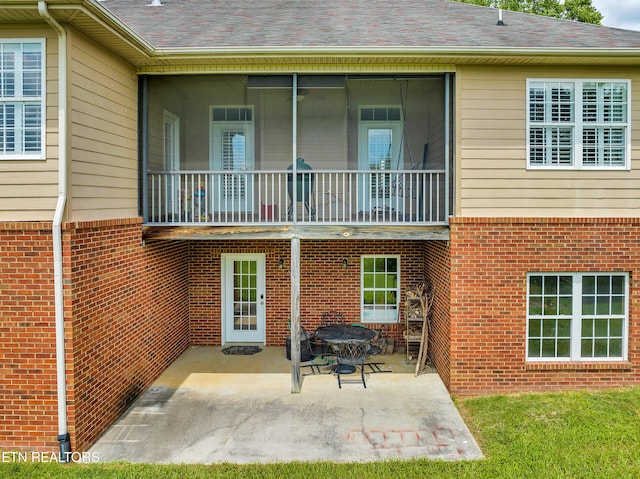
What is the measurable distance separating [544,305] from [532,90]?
3.60m

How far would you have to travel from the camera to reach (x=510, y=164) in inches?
300

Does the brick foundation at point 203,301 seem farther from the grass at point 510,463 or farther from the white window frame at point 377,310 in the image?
the grass at point 510,463

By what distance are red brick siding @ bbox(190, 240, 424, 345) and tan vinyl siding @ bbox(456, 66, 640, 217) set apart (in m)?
2.94

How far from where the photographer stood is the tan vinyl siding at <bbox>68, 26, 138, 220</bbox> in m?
6.07

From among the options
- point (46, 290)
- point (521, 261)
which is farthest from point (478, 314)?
point (46, 290)

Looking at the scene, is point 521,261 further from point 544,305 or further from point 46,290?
point 46,290

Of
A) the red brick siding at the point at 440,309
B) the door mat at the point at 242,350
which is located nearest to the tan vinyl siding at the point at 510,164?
the red brick siding at the point at 440,309

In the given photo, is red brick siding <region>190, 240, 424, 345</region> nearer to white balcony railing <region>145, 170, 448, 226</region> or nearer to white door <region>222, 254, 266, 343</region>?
white door <region>222, 254, 266, 343</region>

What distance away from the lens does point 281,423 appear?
6.79 metres

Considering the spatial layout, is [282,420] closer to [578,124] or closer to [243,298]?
[243,298]

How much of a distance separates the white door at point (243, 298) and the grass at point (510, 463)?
16.4 ft

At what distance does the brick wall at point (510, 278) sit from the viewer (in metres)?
7.62

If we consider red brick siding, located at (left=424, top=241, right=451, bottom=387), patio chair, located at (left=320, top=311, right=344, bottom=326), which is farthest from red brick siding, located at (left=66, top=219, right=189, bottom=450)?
red brick siding, located at (left=424, top=241, right=451, bottom=387)

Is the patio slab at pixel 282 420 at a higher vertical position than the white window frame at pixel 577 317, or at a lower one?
lower
